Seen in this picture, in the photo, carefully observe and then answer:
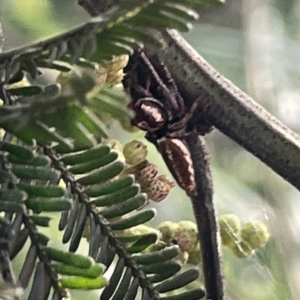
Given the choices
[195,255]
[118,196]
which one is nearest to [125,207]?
[118,196]

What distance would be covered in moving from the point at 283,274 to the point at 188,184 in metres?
0.33

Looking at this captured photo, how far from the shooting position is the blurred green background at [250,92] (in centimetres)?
54

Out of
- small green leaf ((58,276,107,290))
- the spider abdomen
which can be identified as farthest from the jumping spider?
small green leaf ((58,276,107,290))

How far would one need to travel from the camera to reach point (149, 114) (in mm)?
241

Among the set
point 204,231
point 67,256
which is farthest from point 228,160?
point 67,256

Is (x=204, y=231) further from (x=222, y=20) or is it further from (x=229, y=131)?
(x=222, y=20)

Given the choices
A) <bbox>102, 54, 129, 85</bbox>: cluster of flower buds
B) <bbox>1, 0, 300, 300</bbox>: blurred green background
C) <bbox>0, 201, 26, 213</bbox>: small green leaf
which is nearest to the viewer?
<bbox>0, 201, 26, 213</bbox>: small green leaf

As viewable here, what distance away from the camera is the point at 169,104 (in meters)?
0.25

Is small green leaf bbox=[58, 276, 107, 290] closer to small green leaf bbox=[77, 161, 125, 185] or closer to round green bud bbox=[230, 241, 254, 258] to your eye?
small green leaf bbox=[77, 161, 125, 185]

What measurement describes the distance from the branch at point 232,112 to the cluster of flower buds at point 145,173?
4 centimetres

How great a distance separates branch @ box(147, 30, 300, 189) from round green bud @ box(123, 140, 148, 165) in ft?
0.11

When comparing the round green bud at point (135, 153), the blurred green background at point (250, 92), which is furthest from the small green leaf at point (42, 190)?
the blurred green background at point (250, 92)

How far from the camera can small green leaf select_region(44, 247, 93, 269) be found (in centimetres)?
14

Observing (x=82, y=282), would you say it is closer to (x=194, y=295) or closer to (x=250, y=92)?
(x=194, y=295)
